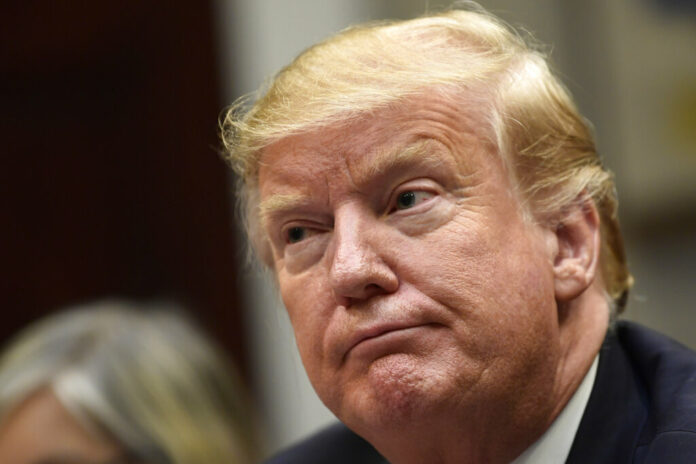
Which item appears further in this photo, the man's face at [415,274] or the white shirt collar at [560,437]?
the white shirt collar at [560,437]

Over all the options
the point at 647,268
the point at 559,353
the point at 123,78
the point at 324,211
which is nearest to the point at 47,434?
the point at 324,211

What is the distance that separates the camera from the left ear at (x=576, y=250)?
6.15ft

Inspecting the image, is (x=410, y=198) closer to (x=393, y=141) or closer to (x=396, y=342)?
(x=393, y=141)

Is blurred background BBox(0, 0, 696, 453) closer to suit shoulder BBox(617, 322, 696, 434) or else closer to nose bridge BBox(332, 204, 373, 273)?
suit shoulder BBox(617, 322, 696, 434)

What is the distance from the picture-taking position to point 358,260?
1743 mm

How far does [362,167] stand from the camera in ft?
5.90

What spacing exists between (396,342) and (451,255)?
17cm

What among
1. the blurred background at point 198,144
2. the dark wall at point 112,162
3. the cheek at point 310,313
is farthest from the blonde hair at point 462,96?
the dark wall at point 112,162

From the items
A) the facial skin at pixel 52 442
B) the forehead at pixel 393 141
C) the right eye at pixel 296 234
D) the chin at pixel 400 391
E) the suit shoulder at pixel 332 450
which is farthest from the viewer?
the facial skin at pixel 52 442

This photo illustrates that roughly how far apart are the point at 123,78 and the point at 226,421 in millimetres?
2615

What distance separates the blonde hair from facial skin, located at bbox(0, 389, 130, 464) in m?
1.07

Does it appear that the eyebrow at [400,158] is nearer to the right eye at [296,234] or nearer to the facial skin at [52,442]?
the right eye at [296,234]

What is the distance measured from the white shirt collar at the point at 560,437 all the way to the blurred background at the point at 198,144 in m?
2.18

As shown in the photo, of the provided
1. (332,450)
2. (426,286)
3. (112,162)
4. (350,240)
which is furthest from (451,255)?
(112,162)
